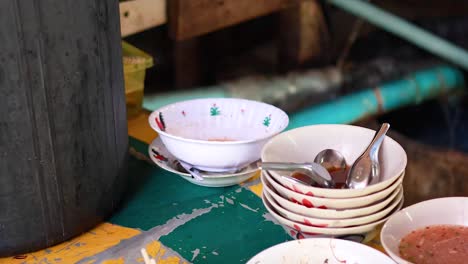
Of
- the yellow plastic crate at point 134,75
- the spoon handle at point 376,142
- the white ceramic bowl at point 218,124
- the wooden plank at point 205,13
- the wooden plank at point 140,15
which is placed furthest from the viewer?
the wooden plank at point 205,13

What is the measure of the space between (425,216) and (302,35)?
150cm

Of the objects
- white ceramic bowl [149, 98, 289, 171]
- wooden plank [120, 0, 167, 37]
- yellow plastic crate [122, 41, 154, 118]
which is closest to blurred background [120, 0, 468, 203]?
wooden plank [120, 0, 167, 37]

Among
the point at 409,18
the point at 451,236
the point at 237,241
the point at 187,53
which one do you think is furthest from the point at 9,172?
the point at 409,18

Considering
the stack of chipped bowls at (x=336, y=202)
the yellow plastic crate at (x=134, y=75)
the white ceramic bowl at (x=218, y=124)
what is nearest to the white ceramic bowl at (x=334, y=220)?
the stack of chipped bowls at (x=336, y=202)

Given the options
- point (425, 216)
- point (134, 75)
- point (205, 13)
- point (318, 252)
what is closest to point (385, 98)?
point (205, 13)

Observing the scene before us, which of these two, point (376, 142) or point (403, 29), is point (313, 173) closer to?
point (376, 142)

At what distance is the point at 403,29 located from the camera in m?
2.33

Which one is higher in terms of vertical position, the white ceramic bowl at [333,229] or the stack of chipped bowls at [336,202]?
the stack of chipped bowls at [336,202]

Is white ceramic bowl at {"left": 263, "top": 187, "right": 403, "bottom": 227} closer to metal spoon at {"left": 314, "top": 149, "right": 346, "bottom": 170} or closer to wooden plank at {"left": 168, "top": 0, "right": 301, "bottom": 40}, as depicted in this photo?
metal spoon at {"left": 314, "top": 149, "right": 346, "bottom": 170}

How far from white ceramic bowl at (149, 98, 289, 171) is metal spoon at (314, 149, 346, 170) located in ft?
0.39

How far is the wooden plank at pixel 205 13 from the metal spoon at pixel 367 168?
3.28 feet

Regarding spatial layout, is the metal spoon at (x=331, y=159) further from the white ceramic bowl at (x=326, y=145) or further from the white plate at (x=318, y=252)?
the white plate at (x=318, y=252)

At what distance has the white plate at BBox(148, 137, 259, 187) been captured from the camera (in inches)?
43.1

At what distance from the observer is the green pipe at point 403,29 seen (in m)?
2.27
